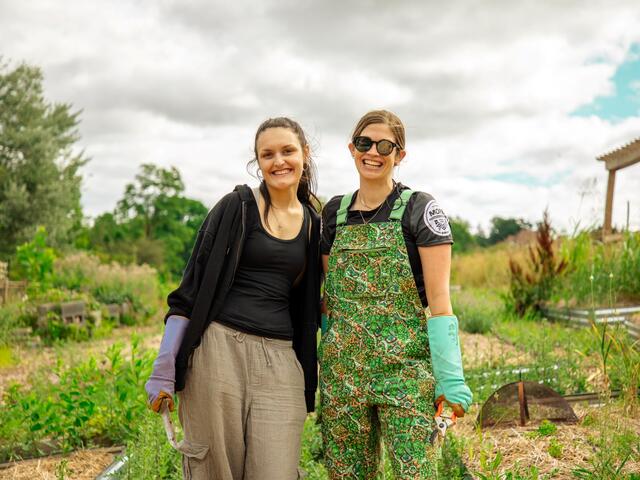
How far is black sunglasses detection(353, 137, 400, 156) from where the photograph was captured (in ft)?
8.59

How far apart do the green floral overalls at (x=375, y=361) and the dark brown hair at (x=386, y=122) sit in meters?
0.26

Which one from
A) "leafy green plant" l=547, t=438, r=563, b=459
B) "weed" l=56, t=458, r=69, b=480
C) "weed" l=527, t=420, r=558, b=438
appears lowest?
"weed" l=56, t=458, r=69, b=480

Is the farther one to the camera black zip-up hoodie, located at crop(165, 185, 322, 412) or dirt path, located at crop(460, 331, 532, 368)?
dirt path, located at crop(460, 331, 532, 368)

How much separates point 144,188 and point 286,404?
1544 inches

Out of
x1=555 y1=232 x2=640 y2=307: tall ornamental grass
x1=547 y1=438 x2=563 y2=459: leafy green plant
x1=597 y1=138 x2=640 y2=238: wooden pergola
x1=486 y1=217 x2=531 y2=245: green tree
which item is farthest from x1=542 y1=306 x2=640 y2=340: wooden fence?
x1=486 y1=217 x2=531 y2=245: green tree

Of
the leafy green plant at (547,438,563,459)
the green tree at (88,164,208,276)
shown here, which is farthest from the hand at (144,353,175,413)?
the green tree at (88,164,208,276)

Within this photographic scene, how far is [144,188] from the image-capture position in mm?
40094

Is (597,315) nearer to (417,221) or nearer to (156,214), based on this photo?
(417,221)

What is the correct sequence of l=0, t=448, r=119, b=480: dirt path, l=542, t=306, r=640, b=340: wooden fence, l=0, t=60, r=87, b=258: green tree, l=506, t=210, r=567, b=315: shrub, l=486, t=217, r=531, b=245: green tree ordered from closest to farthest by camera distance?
l=0, t=448, r=119, b=480: dirt path, l=542, t=306, r=640, b=340: wooden fence, l=506, t=210, r=567, b=315: shrub, l=0, t=60, r=87, b=258: green tree, l=486, t=217, r=531, b=245: green tree

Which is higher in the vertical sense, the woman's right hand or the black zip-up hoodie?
the black zip-up hoodie

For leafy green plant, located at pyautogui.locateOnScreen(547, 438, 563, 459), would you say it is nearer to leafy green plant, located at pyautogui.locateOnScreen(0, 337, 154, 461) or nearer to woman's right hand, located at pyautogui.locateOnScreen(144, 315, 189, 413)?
woman's right hand, located at pyautogui.locateOnScreen(144, 315, 189, 413)

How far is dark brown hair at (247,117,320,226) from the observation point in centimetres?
282

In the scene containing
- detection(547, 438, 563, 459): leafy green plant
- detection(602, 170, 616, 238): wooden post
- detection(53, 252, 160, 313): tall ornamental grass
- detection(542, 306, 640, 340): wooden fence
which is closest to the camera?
detection(547, 438, 563, 459): leafy green plant

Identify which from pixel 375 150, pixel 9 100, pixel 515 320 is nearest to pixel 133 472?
pixel 375 150
